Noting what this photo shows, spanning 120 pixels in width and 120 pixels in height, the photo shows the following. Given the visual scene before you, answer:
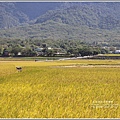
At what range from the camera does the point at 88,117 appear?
8.37 meters

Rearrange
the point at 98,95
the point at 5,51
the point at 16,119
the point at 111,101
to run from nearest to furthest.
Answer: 1. the point at 16,119
2. the point at 111,101
3. the point at 98,95
4. the point at 5,51

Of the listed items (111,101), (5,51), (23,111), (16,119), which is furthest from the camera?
(5,51)

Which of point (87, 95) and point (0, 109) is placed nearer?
point (0, 109)

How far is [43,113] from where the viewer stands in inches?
348

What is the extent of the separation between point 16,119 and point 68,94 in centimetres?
395

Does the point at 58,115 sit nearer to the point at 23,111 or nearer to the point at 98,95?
the point at 23,111

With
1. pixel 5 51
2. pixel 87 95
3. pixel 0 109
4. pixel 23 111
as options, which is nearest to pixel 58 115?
pixel 23 111

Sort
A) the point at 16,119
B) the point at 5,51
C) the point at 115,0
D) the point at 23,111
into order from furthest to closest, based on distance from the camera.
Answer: the point at 5,51
the point at 23,111
the point at 115,0
the point at 16,119

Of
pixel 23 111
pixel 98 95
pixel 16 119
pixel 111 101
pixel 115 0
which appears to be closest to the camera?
pixel 16 119

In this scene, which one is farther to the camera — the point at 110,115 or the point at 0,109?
the point at 0,109

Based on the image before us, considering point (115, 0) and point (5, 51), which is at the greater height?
point (115, 0)

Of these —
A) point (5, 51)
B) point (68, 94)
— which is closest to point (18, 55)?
point (5, 51)

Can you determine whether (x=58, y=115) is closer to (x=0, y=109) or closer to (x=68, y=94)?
(x=0, y=109)

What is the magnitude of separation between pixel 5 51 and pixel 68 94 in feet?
214
